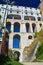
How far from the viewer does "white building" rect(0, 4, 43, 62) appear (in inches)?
2753

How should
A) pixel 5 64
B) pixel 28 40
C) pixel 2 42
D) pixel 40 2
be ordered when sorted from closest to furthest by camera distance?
1. pixel 5 64
2. pixel 2 42
3. pixel 28 40
4. pixel 40 2

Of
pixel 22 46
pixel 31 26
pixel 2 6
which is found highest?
pixel 2 6

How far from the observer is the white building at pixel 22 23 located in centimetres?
6994

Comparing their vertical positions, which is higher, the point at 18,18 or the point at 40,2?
the point at 40,2

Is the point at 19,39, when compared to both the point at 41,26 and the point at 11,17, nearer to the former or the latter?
the point at 41,26

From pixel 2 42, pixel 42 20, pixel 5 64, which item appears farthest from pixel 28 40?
pixel 5 64

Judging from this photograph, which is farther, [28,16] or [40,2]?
[40,2]

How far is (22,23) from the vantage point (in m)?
78.1

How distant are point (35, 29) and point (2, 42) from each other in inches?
1999

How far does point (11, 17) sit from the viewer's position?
86000 mm

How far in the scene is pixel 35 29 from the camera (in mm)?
78062

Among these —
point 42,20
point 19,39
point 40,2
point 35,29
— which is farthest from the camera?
point 40,2

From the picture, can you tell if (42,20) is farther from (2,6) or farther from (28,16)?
(2,6)

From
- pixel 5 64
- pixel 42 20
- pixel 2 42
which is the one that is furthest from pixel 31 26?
pixel 5 64
